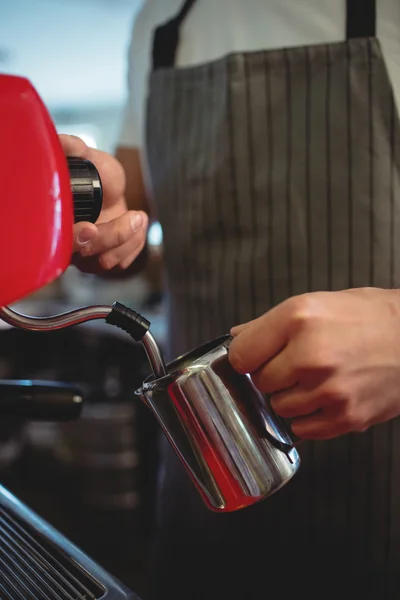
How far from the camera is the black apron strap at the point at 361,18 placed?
0.66 metres

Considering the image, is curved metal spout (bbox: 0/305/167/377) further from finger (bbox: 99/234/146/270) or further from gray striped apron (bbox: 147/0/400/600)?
gray striped apron (bbox: 147/0/400/600)

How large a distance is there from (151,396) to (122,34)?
4394mm

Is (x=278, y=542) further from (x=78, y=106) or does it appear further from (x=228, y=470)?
(x=78, y=106)

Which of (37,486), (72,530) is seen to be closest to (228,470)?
(72,530)

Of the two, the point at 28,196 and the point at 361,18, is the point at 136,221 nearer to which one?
the point at 28,196

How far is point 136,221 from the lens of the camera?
53 centimetres

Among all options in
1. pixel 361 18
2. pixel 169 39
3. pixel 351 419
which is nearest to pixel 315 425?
pixel 351 419

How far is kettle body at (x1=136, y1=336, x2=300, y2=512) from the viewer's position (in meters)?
0.38

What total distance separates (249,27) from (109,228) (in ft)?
1.33

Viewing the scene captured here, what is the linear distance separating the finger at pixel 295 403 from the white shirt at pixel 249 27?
40cm

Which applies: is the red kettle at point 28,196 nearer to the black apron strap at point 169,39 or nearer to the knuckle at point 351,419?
the knuckle at point 351,419

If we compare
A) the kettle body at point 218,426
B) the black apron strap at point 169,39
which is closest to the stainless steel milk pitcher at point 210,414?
the kettle body at point 218,426

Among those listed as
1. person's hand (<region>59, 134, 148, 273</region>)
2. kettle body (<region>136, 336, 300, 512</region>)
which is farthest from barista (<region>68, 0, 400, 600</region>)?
kettle body (<region>136, 336, 300, 512</region>)

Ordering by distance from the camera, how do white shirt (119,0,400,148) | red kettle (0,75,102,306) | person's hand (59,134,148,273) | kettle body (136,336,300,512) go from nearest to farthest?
red kettle (0,75,102,306) < kettle body (136,336,300,512) < person's hand (59,134,148,273) < white shirt (119,0,400,148)
